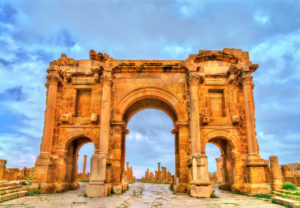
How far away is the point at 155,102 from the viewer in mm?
15000

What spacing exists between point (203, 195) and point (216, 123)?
13.2ft

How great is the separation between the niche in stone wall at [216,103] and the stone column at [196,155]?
1.53 metres

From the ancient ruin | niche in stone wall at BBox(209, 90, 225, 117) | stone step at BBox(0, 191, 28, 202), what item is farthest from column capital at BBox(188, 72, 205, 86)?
the ancient ruin

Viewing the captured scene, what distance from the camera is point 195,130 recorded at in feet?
39.8

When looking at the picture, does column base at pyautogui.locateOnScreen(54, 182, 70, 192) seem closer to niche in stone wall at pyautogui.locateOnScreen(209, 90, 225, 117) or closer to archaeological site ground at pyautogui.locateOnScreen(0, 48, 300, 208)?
archaeological site ground at pyautogui.locateOnScreen(0, 48, 300, 208)

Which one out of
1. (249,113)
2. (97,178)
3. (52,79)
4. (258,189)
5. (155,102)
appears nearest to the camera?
(97,178)

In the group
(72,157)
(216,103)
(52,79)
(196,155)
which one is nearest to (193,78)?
(216,103)

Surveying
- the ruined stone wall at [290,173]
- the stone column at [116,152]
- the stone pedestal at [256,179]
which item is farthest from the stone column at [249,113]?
the stone column at [116,152]

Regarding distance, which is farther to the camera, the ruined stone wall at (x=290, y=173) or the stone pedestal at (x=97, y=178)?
the ruined stone wall at (x=290, y=173)

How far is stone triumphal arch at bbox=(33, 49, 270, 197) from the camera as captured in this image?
39.0 feet

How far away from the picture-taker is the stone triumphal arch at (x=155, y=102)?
1189cm

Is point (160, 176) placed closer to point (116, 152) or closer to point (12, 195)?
point (116, 152)

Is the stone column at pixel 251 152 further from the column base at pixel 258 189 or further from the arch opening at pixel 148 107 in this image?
the arch opening at pixel 148 107

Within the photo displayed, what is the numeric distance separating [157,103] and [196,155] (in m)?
4.79
